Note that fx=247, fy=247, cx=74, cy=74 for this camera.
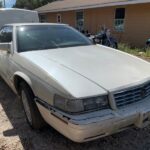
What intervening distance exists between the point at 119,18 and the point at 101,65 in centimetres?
1278

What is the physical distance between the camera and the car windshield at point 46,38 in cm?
418

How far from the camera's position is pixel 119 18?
50.8 feet

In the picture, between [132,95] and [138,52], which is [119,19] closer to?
[138,52]

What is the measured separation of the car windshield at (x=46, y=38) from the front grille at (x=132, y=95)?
1779 mm

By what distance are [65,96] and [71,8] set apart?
16.4 metres

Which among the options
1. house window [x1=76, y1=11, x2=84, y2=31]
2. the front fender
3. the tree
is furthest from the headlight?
the tree

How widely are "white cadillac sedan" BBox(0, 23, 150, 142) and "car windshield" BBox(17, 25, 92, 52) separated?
3 centimetres

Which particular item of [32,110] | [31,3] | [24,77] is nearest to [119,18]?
[24,77]

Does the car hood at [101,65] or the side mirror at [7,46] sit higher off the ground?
the side mirror at [7,46]

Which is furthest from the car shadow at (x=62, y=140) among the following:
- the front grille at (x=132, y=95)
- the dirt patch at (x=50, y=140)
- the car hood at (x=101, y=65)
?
the car hood at (x=101, y=65)

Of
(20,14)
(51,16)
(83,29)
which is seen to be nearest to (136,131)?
(20,14)

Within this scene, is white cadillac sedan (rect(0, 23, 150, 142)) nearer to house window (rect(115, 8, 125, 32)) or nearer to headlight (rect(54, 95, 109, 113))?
headlight (rect(54, 95, 109, 113))

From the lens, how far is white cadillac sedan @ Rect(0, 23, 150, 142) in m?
2.72

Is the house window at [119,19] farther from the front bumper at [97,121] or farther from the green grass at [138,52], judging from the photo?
the front bumper at [97,121]
